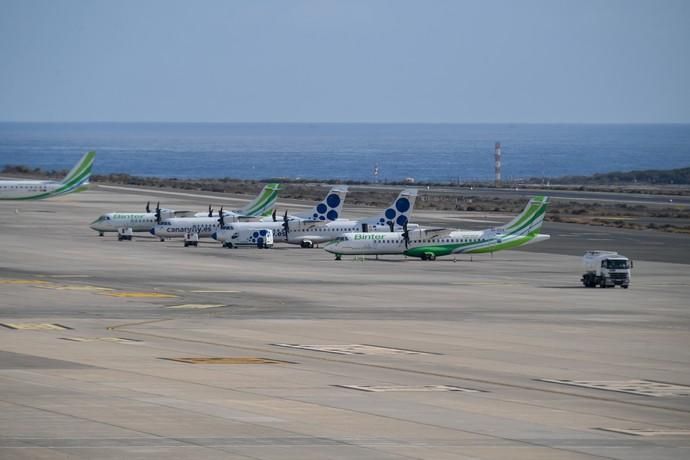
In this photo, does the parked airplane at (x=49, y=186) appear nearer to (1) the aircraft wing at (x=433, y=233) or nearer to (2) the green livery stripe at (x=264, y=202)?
(2) the green livery stripe at (x=264, y=202)

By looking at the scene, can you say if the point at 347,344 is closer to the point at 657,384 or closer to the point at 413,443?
the point at 657,384

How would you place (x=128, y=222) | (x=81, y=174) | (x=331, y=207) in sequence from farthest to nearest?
(x=81, y=174), (x=128, y=222), (x=331, y=207)

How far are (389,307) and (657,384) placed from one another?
2992 cm

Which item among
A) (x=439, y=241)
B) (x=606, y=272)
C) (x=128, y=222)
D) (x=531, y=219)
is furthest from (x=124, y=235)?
(x=606, y=272)

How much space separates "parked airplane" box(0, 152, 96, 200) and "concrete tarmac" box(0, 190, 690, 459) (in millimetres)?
77069

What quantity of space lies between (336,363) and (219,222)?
80597 millimetres

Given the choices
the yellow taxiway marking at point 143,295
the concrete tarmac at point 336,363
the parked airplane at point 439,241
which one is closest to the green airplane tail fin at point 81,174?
the parked airplane at point 439,241

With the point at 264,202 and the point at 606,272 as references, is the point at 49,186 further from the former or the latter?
the point at 606,272

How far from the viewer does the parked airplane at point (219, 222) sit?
129625 millimetres

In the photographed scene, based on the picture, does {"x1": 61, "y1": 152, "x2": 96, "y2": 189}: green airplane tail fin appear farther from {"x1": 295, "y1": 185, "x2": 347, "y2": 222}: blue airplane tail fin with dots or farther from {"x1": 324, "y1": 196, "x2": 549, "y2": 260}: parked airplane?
{"x1": 324, "y1": 196, "x2": 549, "y2": 260}: parked airplane

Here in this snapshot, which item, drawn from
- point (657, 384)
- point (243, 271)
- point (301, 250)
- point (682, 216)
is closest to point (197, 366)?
point (657, 384)

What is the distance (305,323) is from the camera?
68.6 metres

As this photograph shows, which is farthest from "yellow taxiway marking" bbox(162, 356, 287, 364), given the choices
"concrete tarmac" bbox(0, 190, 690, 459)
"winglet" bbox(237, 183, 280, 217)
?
"winglet" bbox(237, 183, 280, 217)

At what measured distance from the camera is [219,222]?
436 ft
